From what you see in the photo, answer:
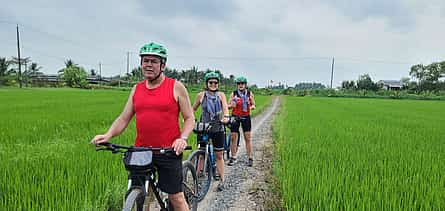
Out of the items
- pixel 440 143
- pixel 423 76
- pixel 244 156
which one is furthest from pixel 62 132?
pixel 423 76

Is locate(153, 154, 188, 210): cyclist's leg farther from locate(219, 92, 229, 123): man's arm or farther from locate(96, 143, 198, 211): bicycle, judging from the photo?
locate(219, 92, 229, 123): man's arm

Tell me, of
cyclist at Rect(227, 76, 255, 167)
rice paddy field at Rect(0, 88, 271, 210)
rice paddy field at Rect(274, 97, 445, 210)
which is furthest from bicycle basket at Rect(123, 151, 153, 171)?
cyclist at Rect(227, 76, 255, 167)

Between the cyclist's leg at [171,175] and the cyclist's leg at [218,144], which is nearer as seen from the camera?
the cyclist's leg at [171,175]

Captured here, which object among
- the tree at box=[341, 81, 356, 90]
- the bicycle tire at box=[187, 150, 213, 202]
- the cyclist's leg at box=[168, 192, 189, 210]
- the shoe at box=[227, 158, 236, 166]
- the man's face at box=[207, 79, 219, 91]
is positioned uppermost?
the tree at box=[341, 81, 356, 90]

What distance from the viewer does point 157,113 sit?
1893mm

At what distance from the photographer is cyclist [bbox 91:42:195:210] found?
1.86m

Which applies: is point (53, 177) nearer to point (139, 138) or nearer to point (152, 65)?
point (139, 138)

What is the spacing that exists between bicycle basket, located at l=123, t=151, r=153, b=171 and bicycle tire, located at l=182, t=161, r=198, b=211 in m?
0.86

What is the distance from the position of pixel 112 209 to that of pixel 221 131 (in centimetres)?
151

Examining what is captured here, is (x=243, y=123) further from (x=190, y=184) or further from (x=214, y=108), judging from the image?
(x=190, y=184)

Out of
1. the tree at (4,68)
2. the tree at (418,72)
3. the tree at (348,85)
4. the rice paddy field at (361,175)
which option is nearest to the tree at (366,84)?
the tree at (348,85)

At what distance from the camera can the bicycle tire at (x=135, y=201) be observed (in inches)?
67.4

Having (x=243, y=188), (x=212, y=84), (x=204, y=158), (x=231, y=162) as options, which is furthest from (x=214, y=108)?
(x=231, y=162)

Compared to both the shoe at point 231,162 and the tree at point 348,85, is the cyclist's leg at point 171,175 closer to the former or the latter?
the shoe at point 231,162
